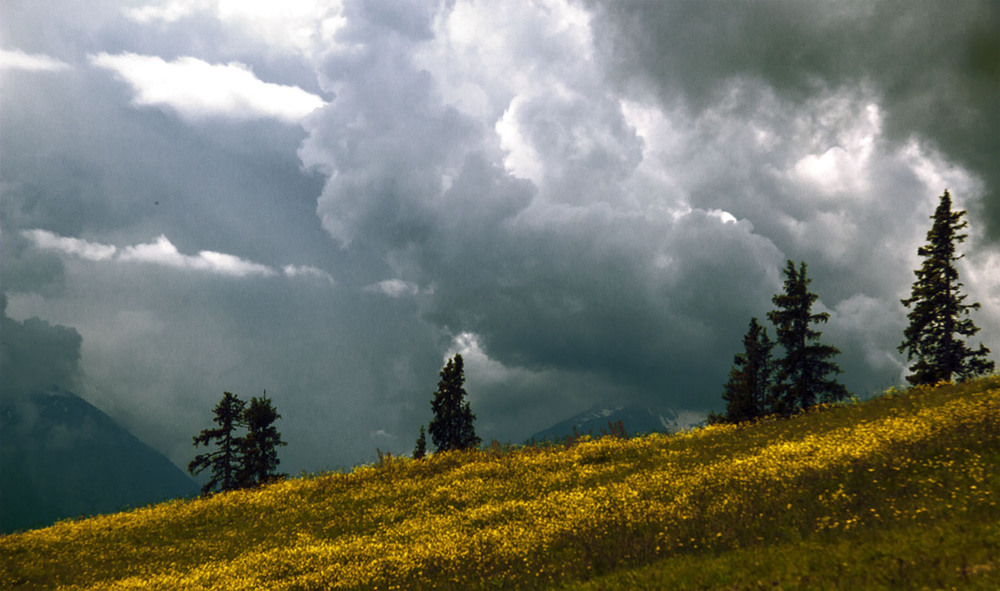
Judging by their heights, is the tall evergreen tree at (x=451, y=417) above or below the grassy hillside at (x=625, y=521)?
above

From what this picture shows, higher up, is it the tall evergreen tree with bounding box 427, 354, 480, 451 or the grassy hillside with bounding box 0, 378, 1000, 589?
the tall evergreen tree with bounding box 427, 354, 480, 451

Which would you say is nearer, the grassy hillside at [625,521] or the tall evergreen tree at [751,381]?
the grassy hillside at [625,521]

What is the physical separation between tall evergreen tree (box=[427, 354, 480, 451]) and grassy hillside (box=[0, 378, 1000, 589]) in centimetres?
1691

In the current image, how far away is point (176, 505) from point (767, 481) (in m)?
28.7

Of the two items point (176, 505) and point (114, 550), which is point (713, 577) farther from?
point (176, 505)

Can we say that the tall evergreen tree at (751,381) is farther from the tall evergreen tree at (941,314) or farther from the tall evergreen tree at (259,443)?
the tall evergreen tree at (259,443)

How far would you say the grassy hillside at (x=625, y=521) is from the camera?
34.0 ft

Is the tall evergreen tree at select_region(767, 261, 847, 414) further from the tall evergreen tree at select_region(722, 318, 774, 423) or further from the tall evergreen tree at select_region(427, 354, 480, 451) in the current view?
the tall evergreen tree at select_region(427, 354, 480, 451)

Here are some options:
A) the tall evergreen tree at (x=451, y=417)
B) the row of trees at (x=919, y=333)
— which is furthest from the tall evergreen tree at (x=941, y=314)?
the tall evergreen tree at (x=451, y=417)

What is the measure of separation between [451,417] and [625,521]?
109ft

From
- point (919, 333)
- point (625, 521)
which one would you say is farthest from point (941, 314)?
point (625, 521)

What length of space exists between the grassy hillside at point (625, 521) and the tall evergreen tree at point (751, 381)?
48.3 ft

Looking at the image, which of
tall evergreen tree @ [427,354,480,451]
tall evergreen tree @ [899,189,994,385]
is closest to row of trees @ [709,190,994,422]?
tall evergreen tree @ [899,189,994,385]

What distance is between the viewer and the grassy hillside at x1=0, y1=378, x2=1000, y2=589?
408 inches
